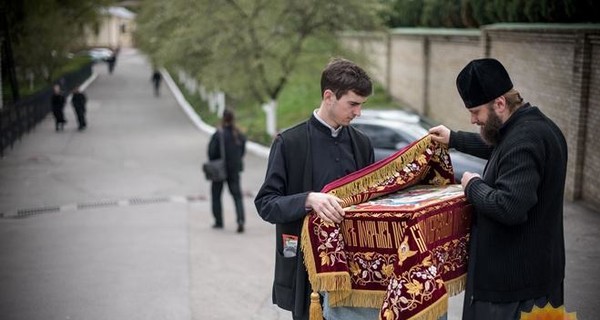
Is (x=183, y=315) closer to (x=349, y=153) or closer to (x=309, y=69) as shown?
(x=349, y=153)

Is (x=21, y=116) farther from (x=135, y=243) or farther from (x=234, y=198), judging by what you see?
(x=135, y=243)

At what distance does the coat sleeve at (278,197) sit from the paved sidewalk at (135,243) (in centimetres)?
351

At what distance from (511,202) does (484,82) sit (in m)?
0.57

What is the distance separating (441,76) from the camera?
2322 cm

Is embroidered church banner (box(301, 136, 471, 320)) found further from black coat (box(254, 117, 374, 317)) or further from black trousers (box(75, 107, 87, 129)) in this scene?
black trousers (box(75, 107, 87, 129))

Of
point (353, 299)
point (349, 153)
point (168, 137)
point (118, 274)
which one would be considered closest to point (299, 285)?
point (353, 299)

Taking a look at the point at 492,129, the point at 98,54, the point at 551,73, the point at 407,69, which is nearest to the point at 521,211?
the point at 492,129

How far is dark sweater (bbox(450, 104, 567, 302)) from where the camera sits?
3.59 m

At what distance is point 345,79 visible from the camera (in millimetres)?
3971

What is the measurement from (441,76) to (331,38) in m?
3.53

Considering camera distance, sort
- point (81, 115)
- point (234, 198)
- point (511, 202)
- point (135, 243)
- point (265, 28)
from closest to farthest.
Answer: point (511, 202)
point (135, 243)
point (234, 198)
point (265, 28)
point (81, 115)

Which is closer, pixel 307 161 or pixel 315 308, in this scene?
pixel 315 308

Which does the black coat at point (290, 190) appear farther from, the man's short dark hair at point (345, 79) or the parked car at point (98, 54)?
the parked car at point (98, 54)

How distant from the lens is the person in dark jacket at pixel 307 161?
401cm
